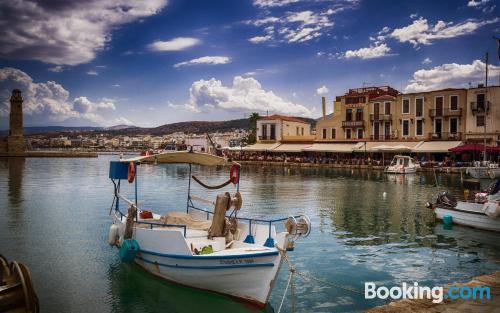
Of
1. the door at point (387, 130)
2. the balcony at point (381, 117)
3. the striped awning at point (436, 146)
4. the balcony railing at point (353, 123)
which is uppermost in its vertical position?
the balcony at point (381, 117)

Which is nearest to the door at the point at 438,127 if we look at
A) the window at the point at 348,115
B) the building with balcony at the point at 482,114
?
the building with balcony at the point at 482,114

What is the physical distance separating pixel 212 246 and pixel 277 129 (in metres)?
66.4

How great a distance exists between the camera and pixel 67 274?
13.1 m

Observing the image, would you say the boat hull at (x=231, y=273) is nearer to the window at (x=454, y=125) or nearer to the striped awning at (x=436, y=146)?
the striped awning at (x=436, y=146)

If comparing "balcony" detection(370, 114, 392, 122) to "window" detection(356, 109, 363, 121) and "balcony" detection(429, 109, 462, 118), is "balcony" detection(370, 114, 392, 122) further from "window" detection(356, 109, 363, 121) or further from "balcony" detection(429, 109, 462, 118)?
"balcony" detection(429, 109, 462, 118)

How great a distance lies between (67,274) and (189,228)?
412 cm

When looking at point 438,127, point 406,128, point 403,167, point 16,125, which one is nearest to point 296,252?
point 403,167

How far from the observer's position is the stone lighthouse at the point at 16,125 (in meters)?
116

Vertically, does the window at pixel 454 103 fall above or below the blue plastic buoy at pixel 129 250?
above

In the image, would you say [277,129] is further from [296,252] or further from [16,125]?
[16,125]

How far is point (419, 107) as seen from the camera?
195ft

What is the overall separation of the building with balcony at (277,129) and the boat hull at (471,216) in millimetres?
54815

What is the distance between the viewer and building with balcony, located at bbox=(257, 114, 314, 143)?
76.9 m

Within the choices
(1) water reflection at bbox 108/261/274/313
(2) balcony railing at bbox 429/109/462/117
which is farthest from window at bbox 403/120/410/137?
(1) water reflection at bbox 108/261/274/313
